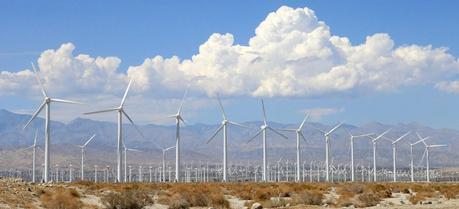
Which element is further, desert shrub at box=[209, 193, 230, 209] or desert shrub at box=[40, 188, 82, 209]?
desert shrub at box=[209, 193, 230, 209]

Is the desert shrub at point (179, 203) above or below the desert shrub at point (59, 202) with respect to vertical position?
below

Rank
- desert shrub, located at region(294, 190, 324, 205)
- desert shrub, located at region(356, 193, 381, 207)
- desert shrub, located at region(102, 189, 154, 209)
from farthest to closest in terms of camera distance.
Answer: desert shrub, located at region(294, 190, 324, 205)
desert shrub, located at region(356, 193, 381, 207)
desert shrub, located at region(102, 189, 154, 209)

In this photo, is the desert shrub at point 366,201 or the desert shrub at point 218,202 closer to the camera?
the desert shrub at point 218,202

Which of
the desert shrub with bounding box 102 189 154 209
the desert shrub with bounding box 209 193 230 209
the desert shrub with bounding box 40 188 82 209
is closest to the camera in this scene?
the desert shrub with bounding box 40 188 82 209

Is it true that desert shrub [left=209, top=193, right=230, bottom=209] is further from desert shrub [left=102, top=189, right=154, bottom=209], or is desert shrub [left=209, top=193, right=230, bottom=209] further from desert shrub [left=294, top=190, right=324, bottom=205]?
desert shrub [left=294, top=190, right=324, bottom=205]

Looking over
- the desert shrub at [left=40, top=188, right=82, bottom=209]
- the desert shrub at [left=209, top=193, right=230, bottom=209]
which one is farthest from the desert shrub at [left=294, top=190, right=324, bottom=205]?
the desert shrub at [left=40, top=188, right=82, bottom=209]

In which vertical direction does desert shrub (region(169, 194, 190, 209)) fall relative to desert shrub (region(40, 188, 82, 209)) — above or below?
below

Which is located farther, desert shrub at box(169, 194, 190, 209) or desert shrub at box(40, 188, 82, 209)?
desert shrub at box(169, 194, 190, 209)

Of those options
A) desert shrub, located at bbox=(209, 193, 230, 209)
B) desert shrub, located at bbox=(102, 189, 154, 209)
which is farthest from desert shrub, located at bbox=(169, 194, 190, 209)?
desert shrub, located at bbox=(102, 189, 154, 209)

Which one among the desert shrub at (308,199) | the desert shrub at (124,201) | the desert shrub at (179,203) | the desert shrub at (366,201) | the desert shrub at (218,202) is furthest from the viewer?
the desert shrub at (308,199)

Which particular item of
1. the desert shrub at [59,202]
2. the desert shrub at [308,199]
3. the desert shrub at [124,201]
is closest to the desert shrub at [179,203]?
the desert shrub at [124,201]

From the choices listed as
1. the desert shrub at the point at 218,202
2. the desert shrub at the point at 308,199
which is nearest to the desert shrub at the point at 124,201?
the desert shrub at the point at 218,202

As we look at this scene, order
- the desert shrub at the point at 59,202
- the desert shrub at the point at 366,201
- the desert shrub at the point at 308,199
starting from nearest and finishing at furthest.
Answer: the desert shrub at the point at 59,202 → the desert shrub at the point at 366,201 → the desert shrub at the point at 308,199

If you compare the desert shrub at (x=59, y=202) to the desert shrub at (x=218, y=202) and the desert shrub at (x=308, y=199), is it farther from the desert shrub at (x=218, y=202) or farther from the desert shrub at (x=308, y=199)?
the desert shrub at (x=308, y=199)
